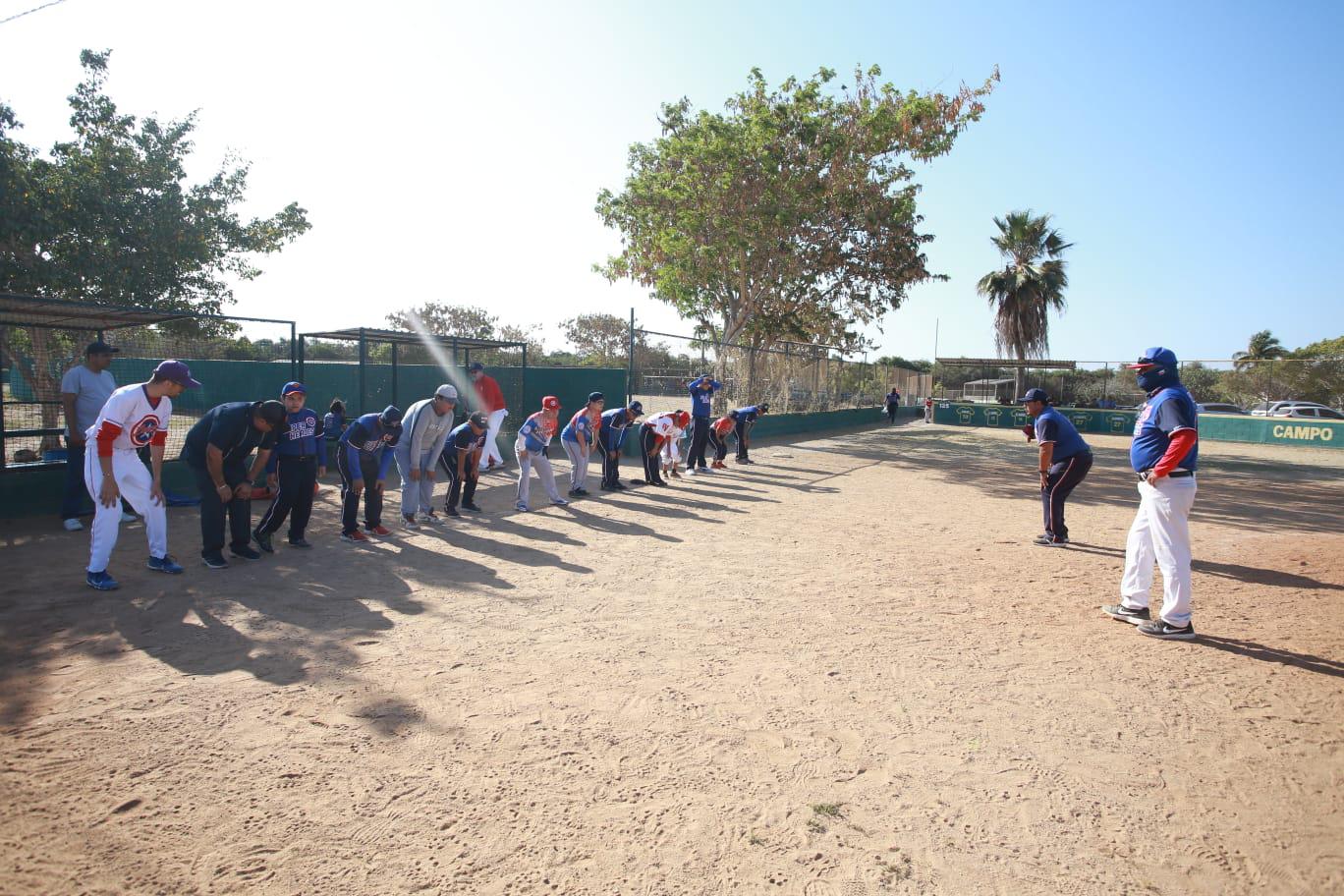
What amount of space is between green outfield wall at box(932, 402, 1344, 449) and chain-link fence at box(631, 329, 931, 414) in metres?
6.18

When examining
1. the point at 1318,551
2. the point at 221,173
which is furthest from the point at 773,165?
the point at 1318,551

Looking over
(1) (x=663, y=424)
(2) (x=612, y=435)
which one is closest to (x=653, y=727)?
(2) (x=612, y=435)

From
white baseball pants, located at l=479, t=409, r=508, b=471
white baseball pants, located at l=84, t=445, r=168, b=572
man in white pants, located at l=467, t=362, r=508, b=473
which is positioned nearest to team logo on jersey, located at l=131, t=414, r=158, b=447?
white baseball pants, located at l=84, t=445, r=168, b=572

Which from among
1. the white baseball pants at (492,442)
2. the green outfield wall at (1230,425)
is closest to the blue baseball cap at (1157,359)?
the white baseball pants at (492,442)

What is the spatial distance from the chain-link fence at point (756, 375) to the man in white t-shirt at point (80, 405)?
8.65m

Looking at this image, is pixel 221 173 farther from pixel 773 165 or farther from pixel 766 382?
pixel 766 382

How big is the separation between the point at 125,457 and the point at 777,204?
16.6 m

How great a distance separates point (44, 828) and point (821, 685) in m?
3.69

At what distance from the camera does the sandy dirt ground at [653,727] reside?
2.85 metres

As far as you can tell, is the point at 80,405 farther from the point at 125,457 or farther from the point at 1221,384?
the point at 1221,384

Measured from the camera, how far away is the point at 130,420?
5.72 m

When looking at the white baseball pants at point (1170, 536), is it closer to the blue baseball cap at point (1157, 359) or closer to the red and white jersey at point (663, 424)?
the blue baseball cap at point (1157, 359)

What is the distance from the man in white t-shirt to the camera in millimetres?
7652

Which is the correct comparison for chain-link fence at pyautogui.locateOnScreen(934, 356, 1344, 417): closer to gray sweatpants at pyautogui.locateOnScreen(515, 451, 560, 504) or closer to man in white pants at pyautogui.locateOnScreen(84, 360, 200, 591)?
gray sweatpants at pyautogui.locateOnScreen(515, 451, 560, 504)
